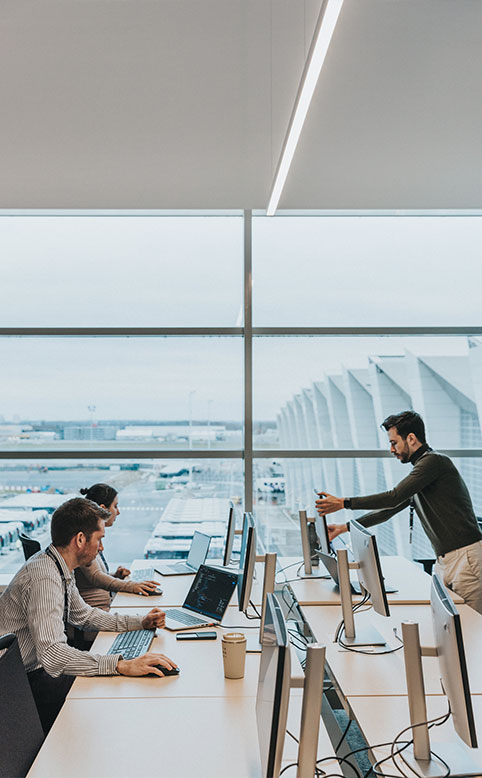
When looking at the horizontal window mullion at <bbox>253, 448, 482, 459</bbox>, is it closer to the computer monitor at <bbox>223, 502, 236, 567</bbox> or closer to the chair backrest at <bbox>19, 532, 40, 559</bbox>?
the computer monitor at <bbox>223, 502, 236, 567</bbox>

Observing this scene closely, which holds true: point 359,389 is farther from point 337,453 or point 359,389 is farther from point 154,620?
point 154,620

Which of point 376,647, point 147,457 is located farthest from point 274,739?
point 147,457

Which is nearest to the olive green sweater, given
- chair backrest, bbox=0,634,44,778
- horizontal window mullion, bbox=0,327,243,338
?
horizontal window mullion, bbox=0,327,243,338

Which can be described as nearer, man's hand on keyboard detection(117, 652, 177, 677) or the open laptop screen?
man's hand on keyboard detection(117, 652, 177, 677)

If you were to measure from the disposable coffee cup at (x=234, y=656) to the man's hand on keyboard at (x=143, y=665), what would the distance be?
211 millimetres

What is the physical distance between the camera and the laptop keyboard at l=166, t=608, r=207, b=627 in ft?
9.55

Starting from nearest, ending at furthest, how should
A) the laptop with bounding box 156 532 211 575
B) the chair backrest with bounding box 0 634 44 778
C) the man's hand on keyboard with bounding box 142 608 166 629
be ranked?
1. the chair backrest with bounding box 0 634 44 778
2. the man's hand on keyboard with bounding box 142 608 166 629
3. the laptop with bounding box 156 532 211 575

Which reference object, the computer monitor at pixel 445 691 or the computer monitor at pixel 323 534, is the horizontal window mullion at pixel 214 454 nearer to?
the computer monitor at pixel 323 534

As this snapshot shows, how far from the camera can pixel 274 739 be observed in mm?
1321

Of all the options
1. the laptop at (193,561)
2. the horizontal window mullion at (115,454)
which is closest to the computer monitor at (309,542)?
the laptop at (193,561)

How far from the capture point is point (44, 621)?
235 cm

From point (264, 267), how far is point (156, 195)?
3.50ft

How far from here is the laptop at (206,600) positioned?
2955 mm

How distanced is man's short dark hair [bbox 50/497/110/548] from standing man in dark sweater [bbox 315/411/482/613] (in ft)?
4.45
